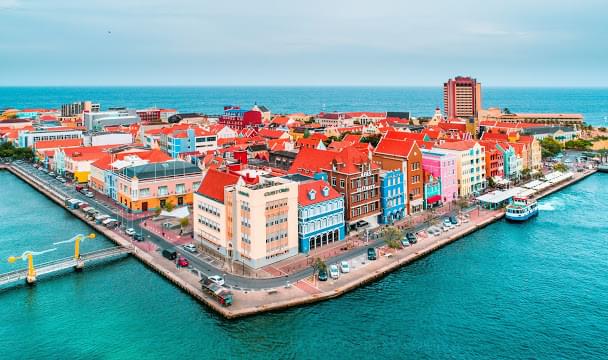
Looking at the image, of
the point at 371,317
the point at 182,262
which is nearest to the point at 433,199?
the point at 371,317

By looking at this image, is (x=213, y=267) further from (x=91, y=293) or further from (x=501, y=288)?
(x=501, y=288)

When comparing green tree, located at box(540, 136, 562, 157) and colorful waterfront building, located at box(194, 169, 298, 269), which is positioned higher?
green tree, located at box(540, 136, 562, 157)

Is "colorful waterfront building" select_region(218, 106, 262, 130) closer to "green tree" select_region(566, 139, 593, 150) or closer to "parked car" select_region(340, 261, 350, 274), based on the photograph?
"green tree" select_region(566, 139, 593, 150)

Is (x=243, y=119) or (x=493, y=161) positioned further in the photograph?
(x=243, y=119)

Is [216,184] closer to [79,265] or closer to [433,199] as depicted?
[79,265]

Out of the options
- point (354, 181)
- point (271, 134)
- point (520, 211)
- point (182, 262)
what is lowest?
point (182, 262)

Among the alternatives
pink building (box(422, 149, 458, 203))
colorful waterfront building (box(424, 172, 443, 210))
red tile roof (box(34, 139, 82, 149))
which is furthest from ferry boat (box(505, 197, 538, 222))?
red tile roof (box(34, 139, 82, 149))

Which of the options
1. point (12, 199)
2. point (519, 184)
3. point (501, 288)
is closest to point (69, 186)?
point (12, 199)
